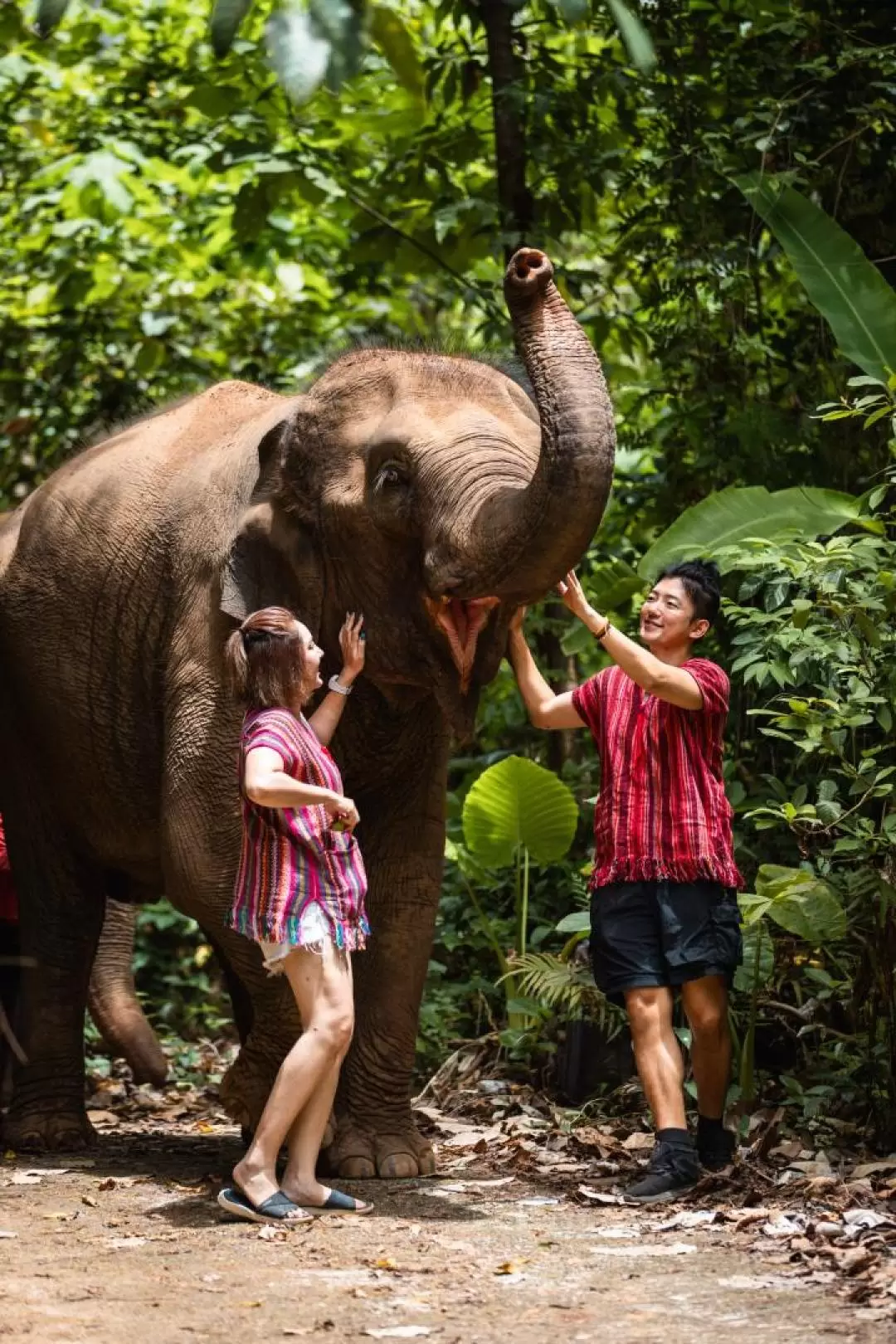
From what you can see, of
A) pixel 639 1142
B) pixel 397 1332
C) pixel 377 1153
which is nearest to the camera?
pixel 397 1332

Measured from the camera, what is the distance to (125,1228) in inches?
215

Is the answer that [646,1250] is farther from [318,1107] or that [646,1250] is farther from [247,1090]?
[247,1090]

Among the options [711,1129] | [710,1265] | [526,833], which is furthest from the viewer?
[526,833]

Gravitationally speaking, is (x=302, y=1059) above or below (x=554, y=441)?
below

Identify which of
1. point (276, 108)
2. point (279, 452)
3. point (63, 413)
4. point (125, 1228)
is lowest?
point (125, 1228)

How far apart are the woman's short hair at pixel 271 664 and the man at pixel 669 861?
77 centimetres

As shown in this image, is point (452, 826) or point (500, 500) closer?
point (500, 500)

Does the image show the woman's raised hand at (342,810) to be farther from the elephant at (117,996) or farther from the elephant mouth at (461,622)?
the elephant at (117,996)

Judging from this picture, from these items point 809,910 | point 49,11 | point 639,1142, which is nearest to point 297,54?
point 49,11

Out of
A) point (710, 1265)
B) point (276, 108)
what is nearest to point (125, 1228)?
point (710, 1265)

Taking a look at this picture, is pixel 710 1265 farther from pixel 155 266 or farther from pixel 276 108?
pixel 155 266

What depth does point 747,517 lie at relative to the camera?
294 inches

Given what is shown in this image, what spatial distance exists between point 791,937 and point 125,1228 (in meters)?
2.66

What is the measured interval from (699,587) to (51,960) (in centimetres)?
291
